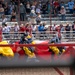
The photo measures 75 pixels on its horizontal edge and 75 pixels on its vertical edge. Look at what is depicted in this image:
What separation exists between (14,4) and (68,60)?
63.2 ft

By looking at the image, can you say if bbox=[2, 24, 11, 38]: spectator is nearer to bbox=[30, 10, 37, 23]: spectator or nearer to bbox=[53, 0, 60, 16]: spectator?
bbox=[30, 10, 37, 23]: spectator

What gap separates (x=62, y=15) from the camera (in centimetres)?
2108

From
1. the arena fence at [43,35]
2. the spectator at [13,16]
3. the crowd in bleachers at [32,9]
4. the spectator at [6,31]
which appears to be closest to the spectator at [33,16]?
the crowd in bleachers at [32,9]

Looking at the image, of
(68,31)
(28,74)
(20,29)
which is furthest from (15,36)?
(28,74)

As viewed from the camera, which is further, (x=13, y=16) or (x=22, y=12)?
(x=22, y=12)

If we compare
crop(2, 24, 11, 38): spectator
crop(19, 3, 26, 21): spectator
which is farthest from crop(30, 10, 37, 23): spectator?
crop(2, 24, 11, 38): spectator

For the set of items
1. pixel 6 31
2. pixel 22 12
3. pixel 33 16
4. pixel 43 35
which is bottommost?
pixel 43 35

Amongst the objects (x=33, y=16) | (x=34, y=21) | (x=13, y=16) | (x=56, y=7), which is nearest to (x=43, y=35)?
(x=34, y=21)

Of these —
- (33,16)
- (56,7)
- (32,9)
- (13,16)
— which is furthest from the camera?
(56,7)

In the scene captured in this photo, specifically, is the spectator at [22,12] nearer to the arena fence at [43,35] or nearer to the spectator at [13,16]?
the spectator at [13,16]

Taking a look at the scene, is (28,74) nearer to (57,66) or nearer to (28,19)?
(57,66)

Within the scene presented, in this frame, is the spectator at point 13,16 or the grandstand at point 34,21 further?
the spectator at point 13,16

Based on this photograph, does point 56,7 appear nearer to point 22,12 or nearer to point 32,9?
point 32,9

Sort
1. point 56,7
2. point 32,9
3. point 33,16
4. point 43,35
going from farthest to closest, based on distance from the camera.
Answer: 1. point 56,7
2. point 32,9
3. point 33,16
4. point 43,35
